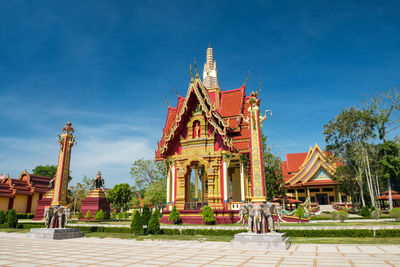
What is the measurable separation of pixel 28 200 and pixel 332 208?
41.2 meters

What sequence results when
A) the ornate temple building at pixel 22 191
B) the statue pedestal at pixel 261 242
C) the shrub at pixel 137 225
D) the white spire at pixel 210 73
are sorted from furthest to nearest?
the ornate temple building at pixel 22 191 < the white spire at pixel 210 73 < the shrub at pixel 137 225 < the statue pedestal at pixel 261 242

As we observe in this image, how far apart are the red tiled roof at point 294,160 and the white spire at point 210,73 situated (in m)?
25.1

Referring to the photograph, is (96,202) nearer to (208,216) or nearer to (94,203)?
(94,203)

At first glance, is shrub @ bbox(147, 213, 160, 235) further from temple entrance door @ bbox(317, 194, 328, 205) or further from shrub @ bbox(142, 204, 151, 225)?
temple entrance door @ bbox(317, 194, 328, 205)

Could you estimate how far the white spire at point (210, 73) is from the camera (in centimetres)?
2534

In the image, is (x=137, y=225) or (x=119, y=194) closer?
(x=137, y=225)

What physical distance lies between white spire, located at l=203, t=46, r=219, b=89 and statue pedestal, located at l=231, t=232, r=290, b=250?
58.7 feet

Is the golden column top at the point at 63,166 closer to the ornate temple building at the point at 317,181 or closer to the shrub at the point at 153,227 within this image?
the shrub at the point at 153,227

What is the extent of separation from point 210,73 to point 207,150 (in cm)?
1052

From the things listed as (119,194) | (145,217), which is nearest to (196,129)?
(145,217)

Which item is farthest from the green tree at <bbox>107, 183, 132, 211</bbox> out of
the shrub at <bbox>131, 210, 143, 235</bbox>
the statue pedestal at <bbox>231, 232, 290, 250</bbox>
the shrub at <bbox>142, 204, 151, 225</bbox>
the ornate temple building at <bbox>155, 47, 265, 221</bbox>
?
the statue pedestal at <bbox>231, 232, 290, 250</bbox>

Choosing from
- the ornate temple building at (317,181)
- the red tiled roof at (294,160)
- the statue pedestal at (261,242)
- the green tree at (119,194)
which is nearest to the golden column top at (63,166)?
the statue pedestal at (261,242)

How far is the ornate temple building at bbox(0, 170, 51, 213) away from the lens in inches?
1276

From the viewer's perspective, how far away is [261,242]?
8633 mm
